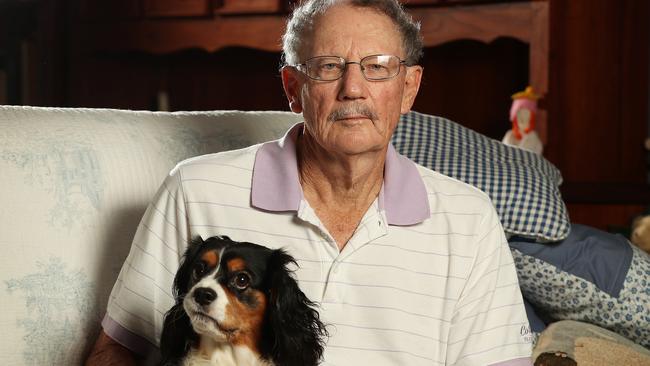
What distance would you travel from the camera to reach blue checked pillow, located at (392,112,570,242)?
213 cm

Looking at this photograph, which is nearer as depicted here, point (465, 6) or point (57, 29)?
point (465, 6)

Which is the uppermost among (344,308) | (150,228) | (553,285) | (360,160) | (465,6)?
(465,6)

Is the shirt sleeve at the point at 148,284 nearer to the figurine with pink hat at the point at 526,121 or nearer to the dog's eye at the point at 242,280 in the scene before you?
the dog's eye at the point at 242,280

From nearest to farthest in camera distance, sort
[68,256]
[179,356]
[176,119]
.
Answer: [179,356] → [68,256] → [176,119]

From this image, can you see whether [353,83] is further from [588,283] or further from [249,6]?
[249,6]

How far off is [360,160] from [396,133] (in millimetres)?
718

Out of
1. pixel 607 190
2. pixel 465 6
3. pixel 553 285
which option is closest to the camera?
pixel 553 285

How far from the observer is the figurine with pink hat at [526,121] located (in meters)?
3.88

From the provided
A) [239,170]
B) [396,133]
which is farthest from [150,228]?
[396,133]

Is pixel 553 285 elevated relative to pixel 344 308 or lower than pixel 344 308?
lower

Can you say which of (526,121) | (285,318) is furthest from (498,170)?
(526,121)

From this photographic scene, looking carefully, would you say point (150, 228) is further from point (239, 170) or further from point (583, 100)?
point (583, 100)

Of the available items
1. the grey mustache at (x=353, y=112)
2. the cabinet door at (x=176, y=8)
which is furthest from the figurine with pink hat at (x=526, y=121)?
the grey mustache at (x=353, y=112)

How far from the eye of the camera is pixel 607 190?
122 inches
